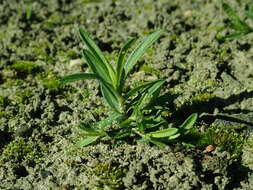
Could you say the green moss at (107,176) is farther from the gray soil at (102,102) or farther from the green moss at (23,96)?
the green moss at (23,96)

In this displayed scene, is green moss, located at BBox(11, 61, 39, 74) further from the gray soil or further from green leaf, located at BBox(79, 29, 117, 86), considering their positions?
green leaf, located at BBox(79, 29, 117, 86)

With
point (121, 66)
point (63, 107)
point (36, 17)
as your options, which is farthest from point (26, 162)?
point (36, 17)

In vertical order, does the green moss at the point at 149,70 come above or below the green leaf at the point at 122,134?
above

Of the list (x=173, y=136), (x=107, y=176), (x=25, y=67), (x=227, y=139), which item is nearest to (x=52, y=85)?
(x=25, y=67)

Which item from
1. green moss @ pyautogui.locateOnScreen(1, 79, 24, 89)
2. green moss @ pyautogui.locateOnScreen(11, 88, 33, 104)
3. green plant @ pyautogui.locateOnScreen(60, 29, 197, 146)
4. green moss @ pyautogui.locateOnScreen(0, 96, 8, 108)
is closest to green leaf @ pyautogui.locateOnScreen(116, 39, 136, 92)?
green plant @ pyautogui.locateOnScreen(60, 29, 197, 146)

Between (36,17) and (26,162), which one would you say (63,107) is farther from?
(36,17)

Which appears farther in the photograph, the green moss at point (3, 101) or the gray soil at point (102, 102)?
the green moss at point (3, 101)

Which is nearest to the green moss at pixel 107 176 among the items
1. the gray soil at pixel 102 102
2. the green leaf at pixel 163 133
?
the gray soil at pixel 102 102
